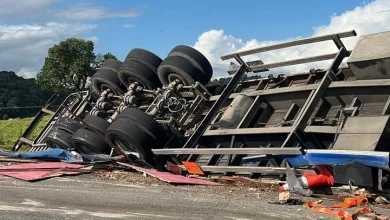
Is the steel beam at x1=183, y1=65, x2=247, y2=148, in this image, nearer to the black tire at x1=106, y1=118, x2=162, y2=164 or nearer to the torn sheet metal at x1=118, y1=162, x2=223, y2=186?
the black tire at x1=106, y1=118, x2=162, y2=164

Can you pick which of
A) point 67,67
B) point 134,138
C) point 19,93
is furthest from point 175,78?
point 19,93

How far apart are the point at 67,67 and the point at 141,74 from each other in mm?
39263

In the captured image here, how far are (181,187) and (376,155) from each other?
8.04ft

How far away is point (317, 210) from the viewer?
5.16 meters

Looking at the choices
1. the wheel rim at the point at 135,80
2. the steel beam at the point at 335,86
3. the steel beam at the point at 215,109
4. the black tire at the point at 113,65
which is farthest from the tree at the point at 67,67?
the steel beam at the point at 335,86

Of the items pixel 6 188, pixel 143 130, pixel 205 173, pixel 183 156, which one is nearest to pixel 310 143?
pixel 205 173

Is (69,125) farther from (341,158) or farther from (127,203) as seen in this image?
(341,158)

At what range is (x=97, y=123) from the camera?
9.66 m

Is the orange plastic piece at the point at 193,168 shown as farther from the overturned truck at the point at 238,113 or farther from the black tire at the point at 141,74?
the black tire at the point at 141,74

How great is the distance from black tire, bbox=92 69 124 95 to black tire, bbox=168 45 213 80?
2104mm

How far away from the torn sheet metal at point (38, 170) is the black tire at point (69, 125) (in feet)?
7.30

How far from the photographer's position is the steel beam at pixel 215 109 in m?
8.23

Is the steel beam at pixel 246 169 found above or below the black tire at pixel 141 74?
below

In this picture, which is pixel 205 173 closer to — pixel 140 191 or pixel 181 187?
pixel 181 187
